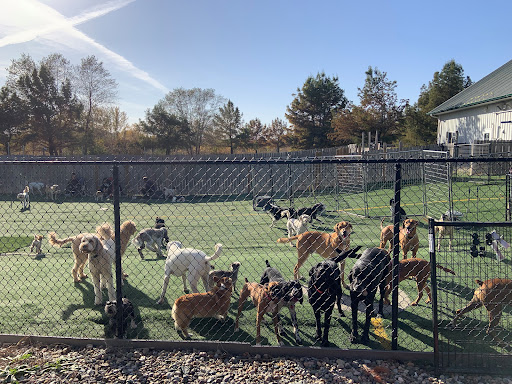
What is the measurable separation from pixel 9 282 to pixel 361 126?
3086cm

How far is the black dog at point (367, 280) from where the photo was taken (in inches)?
153

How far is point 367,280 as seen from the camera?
160 inches

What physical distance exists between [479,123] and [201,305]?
968 inches

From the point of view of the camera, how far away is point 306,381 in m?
3.20

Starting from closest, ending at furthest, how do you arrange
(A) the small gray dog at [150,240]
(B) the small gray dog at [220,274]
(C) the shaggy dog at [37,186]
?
(B) the small gray dog at [220,274], (A) the small gray dog at [150,240], (C) the shaggy dog at [37,186]

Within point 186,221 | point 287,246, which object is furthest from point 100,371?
point 186,221

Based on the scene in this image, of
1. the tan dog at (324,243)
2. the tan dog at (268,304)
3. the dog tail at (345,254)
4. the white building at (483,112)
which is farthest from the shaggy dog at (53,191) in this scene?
the white building at (483,112)

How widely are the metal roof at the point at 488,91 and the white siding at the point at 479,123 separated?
1.74ft

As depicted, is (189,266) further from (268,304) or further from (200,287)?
(268,304)

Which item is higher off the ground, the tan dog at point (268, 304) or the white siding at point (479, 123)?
the white siding at point (479, 123)

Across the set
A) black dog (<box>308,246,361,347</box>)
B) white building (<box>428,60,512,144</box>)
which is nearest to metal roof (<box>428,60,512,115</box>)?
white building (<box>428,60,512,144</box>)

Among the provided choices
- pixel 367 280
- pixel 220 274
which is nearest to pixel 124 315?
pixel 220 274

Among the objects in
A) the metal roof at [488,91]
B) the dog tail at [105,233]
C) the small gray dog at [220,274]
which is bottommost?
the small gray dog at [220,274]

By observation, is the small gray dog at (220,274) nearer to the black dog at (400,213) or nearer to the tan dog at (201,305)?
the tan dog at (201,305)
